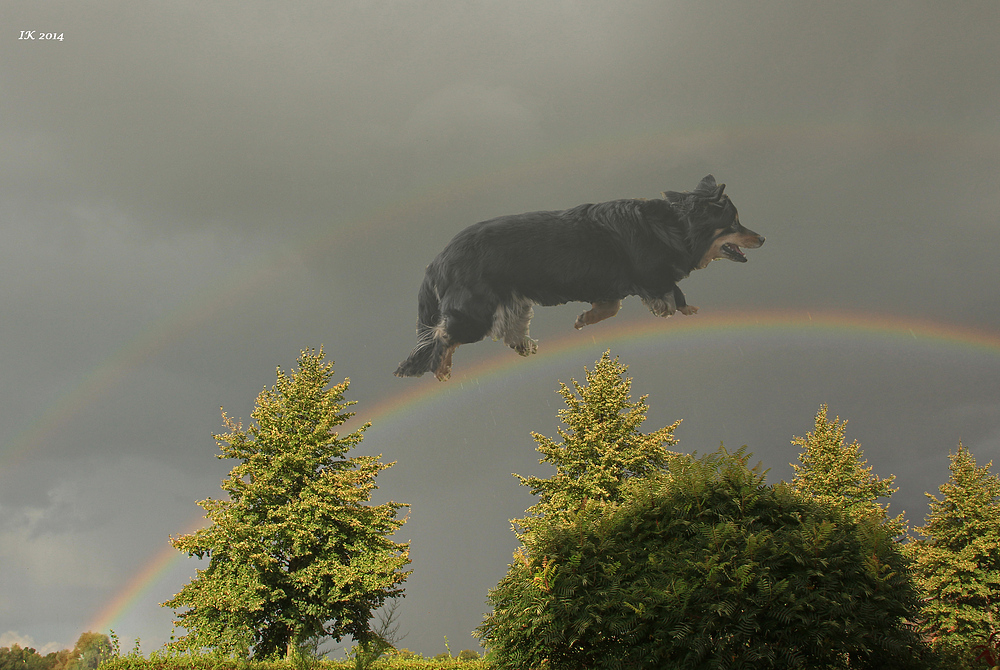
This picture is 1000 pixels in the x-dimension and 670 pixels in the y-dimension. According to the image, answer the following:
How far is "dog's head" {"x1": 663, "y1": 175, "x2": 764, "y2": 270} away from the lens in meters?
23.3

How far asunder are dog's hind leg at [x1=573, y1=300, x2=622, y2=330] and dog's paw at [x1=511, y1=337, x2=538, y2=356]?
5.59 feet

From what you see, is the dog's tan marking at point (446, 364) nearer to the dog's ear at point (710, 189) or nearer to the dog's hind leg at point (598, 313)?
the dog's hind leg at point (598, 313)

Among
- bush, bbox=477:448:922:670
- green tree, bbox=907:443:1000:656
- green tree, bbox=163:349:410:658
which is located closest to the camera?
bush, bbox=477:448:922:670

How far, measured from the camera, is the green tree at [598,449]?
69.2 ft

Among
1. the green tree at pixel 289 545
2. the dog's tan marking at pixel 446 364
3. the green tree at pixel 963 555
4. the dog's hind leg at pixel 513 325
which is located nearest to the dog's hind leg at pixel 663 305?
the dog's hind leg at pixel 513 325

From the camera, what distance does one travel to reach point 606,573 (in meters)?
9.79

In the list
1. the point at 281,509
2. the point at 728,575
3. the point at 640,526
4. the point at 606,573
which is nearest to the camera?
the point at 728,575

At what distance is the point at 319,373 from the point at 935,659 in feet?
58.2

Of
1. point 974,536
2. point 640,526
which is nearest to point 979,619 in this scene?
point 974,536

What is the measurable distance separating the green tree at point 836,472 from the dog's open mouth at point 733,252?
398 inches

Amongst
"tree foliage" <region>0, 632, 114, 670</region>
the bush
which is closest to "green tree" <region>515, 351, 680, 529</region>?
the bush

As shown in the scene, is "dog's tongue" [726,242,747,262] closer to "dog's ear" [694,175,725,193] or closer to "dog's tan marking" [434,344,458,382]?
"dog's ear" [694,175,725,193]

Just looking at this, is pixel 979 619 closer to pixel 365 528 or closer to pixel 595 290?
pixel 595 290

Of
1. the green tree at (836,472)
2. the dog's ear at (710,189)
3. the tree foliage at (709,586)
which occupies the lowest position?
the tree foliage at (709,586)
